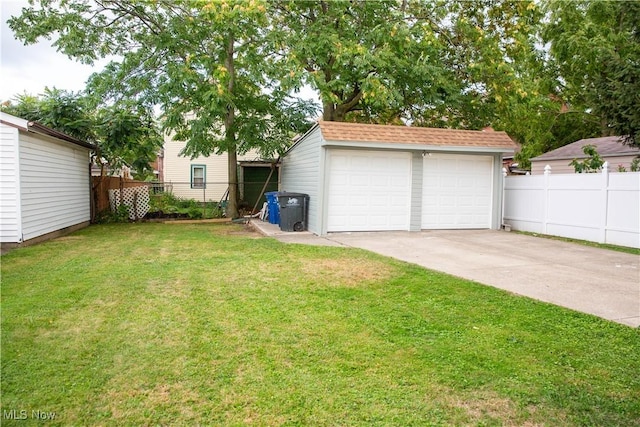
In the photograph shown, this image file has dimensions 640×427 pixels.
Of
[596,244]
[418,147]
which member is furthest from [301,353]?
[596,244]

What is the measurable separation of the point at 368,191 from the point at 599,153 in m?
11.1

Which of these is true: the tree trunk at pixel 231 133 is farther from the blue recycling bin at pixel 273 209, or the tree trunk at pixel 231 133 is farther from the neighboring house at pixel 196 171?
the neighboring house at pixel 196 171

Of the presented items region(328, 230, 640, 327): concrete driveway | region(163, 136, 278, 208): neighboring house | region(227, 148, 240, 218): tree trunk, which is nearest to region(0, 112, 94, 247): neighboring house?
region(227, 148, 240, 218): tree trunk

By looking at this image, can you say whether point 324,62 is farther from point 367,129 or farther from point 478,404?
point 478,404

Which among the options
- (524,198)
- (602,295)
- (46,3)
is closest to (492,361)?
(602,295)

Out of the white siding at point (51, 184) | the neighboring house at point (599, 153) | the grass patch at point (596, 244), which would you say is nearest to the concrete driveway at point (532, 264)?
the grass patch at point (596, 244)

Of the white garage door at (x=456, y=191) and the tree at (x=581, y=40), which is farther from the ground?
the tree at (x=581, y=40)

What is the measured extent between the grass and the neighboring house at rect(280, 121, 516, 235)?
5.17m

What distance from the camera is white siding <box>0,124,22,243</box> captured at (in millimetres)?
8422

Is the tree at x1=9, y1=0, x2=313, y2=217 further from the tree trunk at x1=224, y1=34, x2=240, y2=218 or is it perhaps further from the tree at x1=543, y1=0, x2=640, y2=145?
the tree at x1=543, y1=0, x2=640, y2=145

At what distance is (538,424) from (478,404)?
36 centimetres

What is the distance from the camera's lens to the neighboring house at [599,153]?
51.7ft

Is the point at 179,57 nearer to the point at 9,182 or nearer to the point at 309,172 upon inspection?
the point at 309,172

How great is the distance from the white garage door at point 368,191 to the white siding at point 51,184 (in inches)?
263
